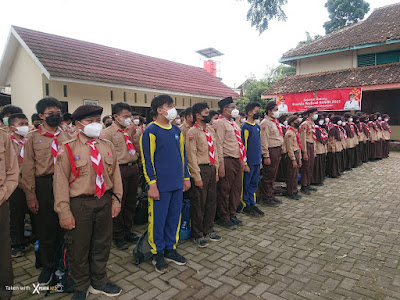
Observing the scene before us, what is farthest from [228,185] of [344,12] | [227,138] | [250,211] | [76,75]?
[344,12]

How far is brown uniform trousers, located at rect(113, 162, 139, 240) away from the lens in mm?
3984

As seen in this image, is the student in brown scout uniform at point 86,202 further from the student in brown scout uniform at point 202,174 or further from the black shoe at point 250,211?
the black shoe at point 250,211

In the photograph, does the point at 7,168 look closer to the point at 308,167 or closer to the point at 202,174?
the point at 202,174

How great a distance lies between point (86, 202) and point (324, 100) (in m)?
14.4

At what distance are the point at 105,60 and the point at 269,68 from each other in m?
27.7

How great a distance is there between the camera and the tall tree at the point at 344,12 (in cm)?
2538

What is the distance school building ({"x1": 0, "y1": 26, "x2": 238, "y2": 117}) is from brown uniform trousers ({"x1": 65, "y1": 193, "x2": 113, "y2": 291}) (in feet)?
22.2

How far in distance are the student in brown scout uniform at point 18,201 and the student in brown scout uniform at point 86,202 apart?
142cm

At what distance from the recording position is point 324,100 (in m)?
14.4

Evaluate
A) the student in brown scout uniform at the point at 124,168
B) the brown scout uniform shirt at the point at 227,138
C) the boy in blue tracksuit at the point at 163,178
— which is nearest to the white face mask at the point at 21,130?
the student in brown scout uniform at the point at 124,168

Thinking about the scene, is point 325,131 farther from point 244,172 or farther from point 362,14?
point 362,14

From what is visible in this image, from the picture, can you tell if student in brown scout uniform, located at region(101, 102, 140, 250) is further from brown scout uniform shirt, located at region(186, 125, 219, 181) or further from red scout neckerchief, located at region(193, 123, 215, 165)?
red scout neckerchief, located at region(193, 123, 215, 165)

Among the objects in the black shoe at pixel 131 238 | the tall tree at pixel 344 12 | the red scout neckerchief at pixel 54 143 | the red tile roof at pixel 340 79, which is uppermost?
the tall tree at pixel 344 12

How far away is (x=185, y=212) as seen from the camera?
13.3 feet
